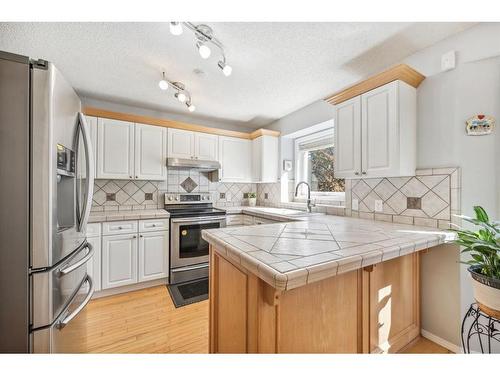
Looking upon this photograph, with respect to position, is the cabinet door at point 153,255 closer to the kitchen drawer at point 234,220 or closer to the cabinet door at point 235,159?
the kitchen drawer at point 234,220

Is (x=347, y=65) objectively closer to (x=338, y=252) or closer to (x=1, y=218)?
(x=338, y=252)

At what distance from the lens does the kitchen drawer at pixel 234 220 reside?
2.95 metres

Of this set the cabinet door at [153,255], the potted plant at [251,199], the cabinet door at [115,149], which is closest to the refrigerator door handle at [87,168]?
the cabinet door at [153,255]

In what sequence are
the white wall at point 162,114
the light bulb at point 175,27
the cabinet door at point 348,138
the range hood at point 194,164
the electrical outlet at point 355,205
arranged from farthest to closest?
the range hood at point 194,164 → the white wall at point 162,114 → the electrical outlet at point 355,205 → the cabinet door at point 348,138 → the light bulb at point 175,27

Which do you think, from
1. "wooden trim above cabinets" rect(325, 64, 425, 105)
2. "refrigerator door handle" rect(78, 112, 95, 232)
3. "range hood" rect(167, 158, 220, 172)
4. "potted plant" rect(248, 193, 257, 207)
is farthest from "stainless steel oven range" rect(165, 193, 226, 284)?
"wooden trim above cabinets" rect(325, 64, 425, 105)

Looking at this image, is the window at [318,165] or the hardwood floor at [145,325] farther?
A: the window at [318,165]

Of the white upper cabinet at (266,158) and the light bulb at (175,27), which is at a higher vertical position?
the light bulb at (175,27)

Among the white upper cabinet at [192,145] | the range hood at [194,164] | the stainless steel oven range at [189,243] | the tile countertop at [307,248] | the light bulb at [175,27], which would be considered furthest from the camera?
the white upper cabinet at [192,145]

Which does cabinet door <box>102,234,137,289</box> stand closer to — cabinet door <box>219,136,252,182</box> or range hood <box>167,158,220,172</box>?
range hood <box>167,158,220,172</box>

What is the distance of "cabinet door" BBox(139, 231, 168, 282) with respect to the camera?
235 centimetres

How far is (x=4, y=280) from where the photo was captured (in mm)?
849

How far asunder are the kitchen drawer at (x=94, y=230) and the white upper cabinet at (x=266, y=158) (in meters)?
2.15

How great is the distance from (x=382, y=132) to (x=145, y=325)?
8.18 feet

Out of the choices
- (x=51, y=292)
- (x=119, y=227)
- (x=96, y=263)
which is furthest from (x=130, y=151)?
(x=51, y=292)
